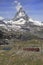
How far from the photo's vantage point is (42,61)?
277 ft

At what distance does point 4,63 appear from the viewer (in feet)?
264

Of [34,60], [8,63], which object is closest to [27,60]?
[34,60]

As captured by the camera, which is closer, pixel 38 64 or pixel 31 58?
pixel 38 64

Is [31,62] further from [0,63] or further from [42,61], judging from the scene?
[0,63]

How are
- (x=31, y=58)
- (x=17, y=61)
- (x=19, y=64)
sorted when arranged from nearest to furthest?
(x=19, y=64)
(x=17, y=61)
(x=31, y=58)

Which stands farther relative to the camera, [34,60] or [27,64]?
[34,60]

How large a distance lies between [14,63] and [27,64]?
201 inches

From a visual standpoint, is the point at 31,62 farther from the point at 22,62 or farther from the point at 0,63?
the point at 0,63

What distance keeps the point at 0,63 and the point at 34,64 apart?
13.6 meters

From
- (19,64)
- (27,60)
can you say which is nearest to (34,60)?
(27,60)

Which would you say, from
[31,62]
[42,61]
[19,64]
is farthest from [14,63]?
[42,61]

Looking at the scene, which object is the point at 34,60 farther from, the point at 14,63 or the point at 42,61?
the point at 14,63

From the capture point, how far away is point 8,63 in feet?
264

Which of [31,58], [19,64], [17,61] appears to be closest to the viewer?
[19,64]
